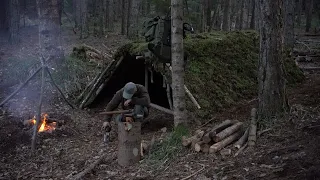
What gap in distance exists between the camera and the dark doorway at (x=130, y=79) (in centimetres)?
1041

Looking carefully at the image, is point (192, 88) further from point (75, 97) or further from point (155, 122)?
point (75, 97)

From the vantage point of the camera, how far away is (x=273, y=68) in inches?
255

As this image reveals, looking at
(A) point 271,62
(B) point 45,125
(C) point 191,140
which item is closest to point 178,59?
(C) point 191,140

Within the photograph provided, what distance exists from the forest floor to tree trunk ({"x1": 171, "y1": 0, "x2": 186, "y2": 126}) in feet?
3.13

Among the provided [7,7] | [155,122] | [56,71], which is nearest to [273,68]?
[155,122]

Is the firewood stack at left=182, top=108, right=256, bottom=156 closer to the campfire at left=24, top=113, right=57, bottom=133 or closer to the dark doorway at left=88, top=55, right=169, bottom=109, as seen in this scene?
the campfire at left=24, top=113, right=57, bottom=133

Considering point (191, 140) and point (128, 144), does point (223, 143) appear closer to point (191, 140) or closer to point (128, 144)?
point (191, 140)

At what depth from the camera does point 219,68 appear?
10.3 metres

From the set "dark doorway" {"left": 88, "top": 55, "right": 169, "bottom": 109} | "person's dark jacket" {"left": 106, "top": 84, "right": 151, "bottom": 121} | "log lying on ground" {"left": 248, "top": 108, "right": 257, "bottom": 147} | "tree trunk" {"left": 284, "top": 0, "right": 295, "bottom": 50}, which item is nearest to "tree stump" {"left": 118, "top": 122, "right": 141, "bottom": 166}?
"person's dark jacket" {"left": 106, "top": 84, "right": 151, "bottom": 121}

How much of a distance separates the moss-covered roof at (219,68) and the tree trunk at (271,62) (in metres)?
2.14

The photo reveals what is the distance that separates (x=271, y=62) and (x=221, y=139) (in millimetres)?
1647

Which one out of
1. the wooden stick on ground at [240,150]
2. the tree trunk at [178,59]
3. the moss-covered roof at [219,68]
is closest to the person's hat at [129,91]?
the tree trunk at [178,59]

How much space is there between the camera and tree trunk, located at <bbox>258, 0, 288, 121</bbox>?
21.1 ft

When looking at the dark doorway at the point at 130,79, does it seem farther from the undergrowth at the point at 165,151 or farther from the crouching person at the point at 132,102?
the undergrowth at the point at 165,151
